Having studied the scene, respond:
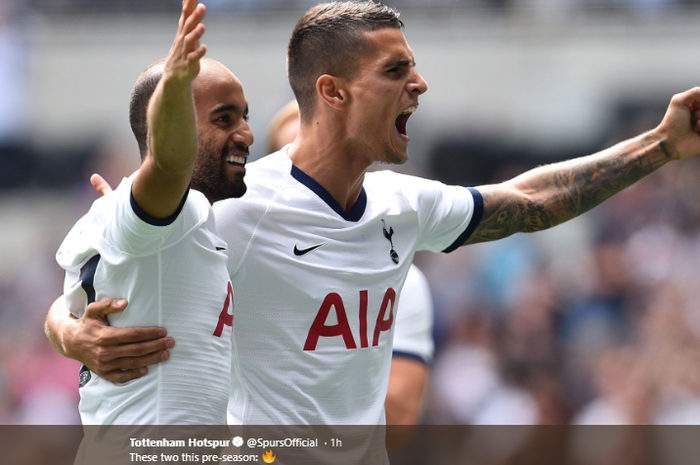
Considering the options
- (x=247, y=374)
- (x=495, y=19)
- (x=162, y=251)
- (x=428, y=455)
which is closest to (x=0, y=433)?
(x=428, y=455)

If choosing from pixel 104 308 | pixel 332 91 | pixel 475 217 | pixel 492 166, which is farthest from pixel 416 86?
pixel 492 166

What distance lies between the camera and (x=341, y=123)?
11.7 feet

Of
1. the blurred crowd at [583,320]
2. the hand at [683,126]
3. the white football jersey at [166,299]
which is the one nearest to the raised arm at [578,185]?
the hand at [683,126]

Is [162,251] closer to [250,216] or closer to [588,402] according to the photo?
[250,216]

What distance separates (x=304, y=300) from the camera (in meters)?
3.35

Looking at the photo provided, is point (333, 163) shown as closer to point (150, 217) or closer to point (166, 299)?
point (166, 299)

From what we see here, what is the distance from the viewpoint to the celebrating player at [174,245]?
2537 mm

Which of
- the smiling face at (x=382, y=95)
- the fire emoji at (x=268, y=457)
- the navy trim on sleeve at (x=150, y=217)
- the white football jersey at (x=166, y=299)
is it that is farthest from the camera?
the smiling face at (x=382, y=95)

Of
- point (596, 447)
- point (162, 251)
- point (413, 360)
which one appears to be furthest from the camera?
point (596, 447)

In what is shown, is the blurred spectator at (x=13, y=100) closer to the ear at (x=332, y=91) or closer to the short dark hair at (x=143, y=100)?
the ear at (x=332, y=91)

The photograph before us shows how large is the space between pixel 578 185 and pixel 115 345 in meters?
2.01

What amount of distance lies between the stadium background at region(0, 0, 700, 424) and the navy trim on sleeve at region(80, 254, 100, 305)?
14.8 ft

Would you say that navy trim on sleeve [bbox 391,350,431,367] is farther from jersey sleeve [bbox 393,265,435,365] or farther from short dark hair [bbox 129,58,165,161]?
short dark hair [bbox 129,58,165,161]

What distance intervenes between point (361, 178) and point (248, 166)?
43 centimetres
